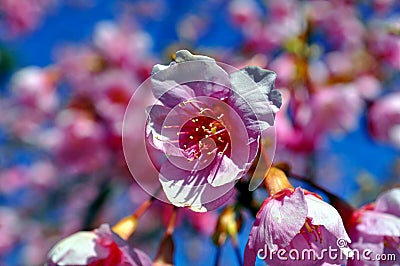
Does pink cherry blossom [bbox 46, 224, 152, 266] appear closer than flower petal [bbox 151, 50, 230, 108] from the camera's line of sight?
No

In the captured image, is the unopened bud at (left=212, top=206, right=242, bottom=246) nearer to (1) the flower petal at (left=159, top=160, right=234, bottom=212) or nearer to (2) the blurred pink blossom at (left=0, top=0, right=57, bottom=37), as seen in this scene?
(1) the flower petal at (left=159, top=160, right=234, bottom=212)

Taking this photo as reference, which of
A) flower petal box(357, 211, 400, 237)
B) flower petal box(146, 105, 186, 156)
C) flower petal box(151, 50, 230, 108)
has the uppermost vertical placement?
flower petal box(151, 50, 230, 108)

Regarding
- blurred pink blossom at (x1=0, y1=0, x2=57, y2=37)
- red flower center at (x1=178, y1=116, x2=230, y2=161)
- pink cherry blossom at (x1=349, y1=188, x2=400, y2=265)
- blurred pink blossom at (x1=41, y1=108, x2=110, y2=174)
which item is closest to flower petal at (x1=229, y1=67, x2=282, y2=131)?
red flower center at (x1=178, y1=116, x2=230, y2=161)

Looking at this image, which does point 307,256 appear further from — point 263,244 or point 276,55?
point 276,55

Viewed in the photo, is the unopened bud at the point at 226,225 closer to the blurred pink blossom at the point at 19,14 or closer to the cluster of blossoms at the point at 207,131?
the cluster of blossoms at the point at 207,131

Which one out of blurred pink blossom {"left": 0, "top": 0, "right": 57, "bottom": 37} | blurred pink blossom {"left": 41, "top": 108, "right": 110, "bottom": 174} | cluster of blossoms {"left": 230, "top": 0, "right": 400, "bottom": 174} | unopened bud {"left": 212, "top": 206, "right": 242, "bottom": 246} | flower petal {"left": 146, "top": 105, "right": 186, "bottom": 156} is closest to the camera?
flower petal {"left": 146, "top": 105, "right": 186, "bottom": 156}

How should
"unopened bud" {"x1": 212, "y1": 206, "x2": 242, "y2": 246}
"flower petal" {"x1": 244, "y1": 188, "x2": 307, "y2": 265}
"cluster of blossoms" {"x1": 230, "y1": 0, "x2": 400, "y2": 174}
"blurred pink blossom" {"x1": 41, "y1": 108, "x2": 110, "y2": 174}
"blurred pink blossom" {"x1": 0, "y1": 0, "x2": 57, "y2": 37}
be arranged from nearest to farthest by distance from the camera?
"flower petal" {"x1": 244, "y1": 188, "x2": 307, "y2": 265}, "unopened bud" {"x1": 212, "y1": 206, "x2": 242, "y2": 246}, "cluster of blossoms" {"x1": 230, "y1": 0, "x2": 400, "y2": 174}, "blurred pink blossom" {"x1": 41, "y1": 108, "x2": 110, "y2": 174}, "blurred pink blossom" {"x1": 0, "y1": 0, "x2": 57, "y2": 37}

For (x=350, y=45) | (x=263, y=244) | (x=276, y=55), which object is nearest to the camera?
(x=263, y=244)

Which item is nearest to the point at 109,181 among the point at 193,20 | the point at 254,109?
the point at 254,109

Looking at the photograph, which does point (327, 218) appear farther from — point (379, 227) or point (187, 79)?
point (187, 79)
